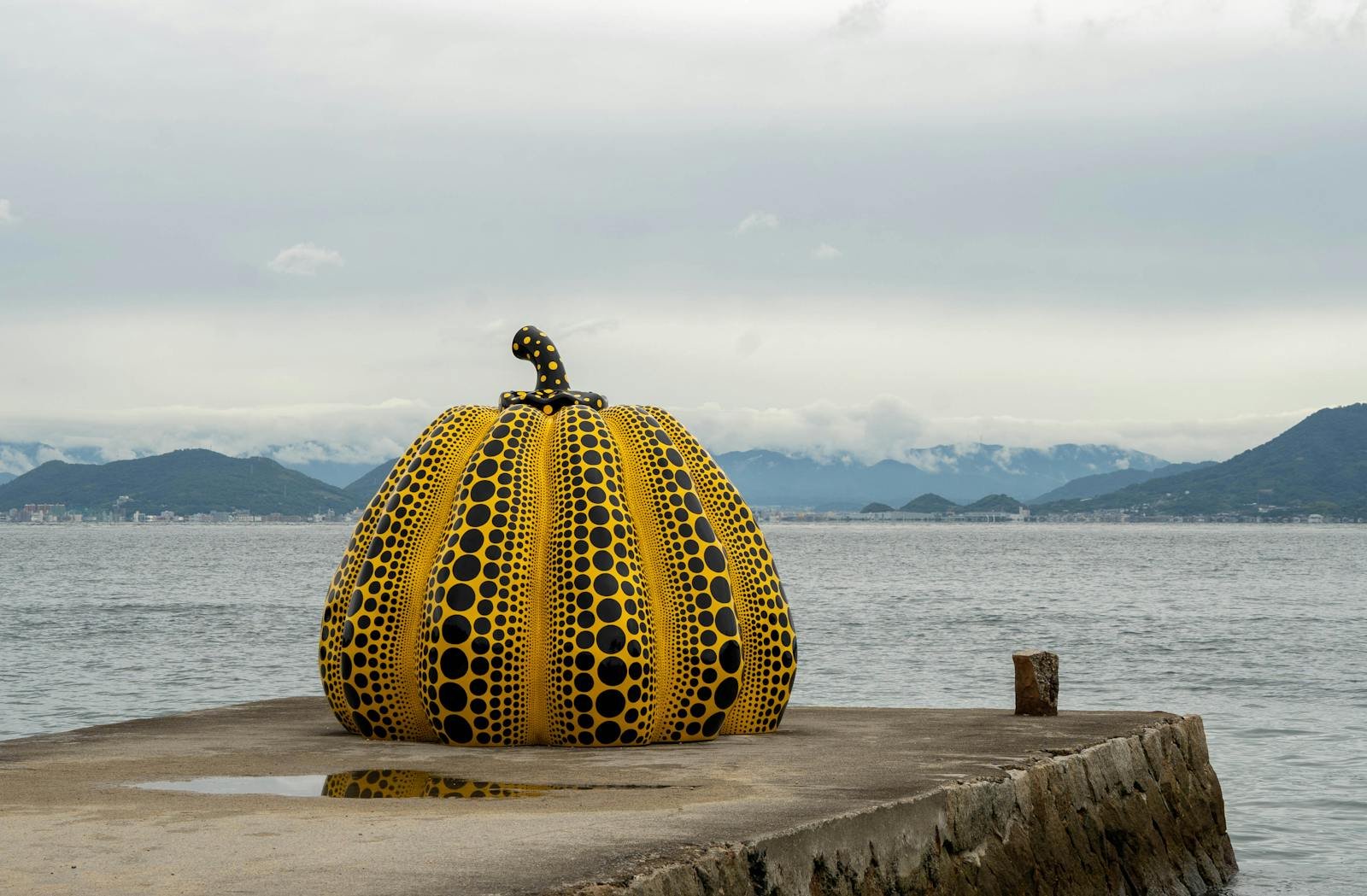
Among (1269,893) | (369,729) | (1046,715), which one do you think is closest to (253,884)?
(369,729)

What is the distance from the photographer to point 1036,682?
A: 13.9 m

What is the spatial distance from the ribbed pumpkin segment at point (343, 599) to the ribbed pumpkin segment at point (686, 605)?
1823 mm

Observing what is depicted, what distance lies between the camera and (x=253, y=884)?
6.61m

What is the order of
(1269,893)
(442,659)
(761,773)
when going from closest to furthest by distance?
(761,773) → (442,659) → (1269,893)

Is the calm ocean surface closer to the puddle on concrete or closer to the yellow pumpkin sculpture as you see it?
the yellow pumpkin sculpture

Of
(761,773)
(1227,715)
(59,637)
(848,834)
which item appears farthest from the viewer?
(59,637)

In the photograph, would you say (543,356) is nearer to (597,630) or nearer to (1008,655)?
(597,630)

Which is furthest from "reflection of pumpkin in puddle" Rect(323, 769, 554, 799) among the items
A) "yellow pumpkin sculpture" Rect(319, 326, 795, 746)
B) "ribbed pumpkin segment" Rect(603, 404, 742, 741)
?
"ribbed pumpkin segment" Rect(603, 404, 742, 741)

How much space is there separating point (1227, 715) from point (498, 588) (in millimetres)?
18055

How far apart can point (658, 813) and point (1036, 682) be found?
616 centimetres

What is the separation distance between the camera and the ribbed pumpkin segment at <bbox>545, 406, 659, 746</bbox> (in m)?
11.6

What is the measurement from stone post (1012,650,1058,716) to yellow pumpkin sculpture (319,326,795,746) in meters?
2.25

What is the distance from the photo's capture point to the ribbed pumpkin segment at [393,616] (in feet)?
39.9

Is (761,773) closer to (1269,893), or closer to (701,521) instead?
(701,521)
